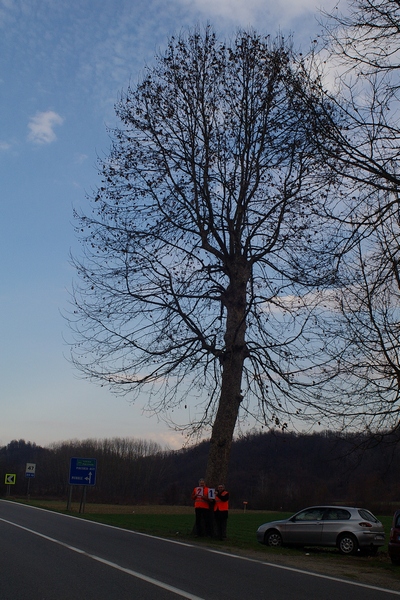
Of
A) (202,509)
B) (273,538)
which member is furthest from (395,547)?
(273,538)

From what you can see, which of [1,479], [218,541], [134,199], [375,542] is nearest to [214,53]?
[134,199]

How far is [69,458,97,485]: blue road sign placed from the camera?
33688mm

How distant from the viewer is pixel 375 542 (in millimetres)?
18281

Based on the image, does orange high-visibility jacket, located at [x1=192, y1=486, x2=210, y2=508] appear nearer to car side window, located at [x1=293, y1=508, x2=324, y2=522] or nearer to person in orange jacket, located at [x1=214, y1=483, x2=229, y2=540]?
person in orange jacket, located at [x1=214, y1=483, x2=229, y2=540]

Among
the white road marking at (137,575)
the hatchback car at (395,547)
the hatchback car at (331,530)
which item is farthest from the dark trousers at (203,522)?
the hatchback car at (395,547)

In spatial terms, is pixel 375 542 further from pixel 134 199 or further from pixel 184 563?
pixel 134 199

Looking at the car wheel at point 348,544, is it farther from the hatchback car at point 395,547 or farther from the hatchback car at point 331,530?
the hatchback car at point 395,547

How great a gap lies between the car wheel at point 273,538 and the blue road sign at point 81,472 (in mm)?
16468

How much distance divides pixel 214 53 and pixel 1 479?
75932 millimetres

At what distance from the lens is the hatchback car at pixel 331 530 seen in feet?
60.1

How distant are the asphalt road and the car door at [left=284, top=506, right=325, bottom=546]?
6.27 m

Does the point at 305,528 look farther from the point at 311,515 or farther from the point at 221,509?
the point at 221,509

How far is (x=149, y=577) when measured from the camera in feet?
30.0

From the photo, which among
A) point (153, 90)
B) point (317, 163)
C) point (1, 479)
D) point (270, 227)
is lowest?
point (1, 479)
